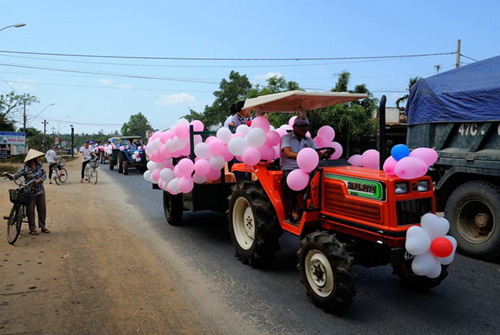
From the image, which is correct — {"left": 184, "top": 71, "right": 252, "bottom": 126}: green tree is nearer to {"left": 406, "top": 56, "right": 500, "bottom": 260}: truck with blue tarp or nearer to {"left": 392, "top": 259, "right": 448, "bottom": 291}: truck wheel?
{"left": 406, "top": 56, "right": 500, "bottom": 260}: truck with blue tarp

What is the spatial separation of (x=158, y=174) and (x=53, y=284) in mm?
2990

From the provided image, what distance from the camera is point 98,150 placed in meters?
39.3

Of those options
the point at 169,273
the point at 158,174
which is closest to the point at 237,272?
the point at 169,273

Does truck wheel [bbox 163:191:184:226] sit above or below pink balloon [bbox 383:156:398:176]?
below

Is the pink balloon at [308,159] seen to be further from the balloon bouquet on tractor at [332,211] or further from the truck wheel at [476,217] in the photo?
the truck wheel at [476,217]

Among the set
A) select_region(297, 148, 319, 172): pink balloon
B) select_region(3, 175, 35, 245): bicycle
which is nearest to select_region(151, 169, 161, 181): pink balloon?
select_region(3, 175, 35, 245): bicycle

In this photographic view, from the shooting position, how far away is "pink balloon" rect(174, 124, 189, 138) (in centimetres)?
664

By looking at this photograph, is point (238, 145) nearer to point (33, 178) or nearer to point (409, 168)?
point (409, 168)

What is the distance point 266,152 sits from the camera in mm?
5352

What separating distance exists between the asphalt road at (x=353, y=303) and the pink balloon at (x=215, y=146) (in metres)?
1.58

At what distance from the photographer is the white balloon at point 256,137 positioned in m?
5.07

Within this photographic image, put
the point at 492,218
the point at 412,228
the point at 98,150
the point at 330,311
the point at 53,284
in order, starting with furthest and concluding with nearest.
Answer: the point at 98,150
the point at 492,218
the point at 53,284
the point at 330,311
the point at 412,228

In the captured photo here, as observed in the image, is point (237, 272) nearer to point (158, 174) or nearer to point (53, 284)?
point (53, 284)

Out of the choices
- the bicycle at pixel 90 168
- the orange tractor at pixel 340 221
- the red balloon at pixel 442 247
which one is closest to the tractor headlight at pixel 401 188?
the orange tractor at pixel 340 221
